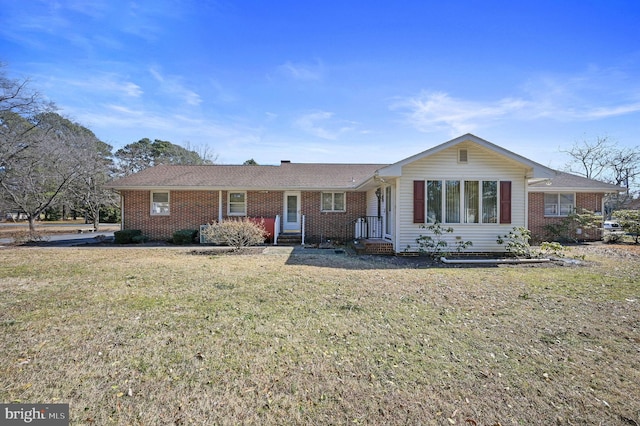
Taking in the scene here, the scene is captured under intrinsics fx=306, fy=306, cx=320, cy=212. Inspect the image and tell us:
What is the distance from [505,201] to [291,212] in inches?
370

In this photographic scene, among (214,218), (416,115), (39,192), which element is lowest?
(214,218)

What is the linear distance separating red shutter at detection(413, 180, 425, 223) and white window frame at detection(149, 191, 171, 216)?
11.7 meters

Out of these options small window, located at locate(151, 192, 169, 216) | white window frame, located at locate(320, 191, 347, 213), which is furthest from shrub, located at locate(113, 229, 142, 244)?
white window frame, located at locate(320, 191, 347, 213)

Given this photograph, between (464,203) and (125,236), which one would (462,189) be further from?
(125,236)

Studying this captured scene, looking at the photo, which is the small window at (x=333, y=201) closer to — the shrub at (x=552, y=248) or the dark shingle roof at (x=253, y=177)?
the dark shingle roof at (x=253, y=177)

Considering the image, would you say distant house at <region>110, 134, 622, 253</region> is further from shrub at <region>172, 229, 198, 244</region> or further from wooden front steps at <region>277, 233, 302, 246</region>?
shrub at <region>172, 229, 198, 244</region>

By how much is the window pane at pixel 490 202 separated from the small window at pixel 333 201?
661cm

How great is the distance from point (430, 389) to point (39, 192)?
25.2 metres

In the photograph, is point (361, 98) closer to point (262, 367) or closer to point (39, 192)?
point (262, 367)

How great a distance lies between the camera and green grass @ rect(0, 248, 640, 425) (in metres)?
2.48

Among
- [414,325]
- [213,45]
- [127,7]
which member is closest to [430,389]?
[414,325]

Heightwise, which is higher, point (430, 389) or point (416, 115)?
point (416, 115)

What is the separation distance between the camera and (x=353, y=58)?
1112 cm

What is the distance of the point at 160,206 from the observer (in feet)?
50.3
